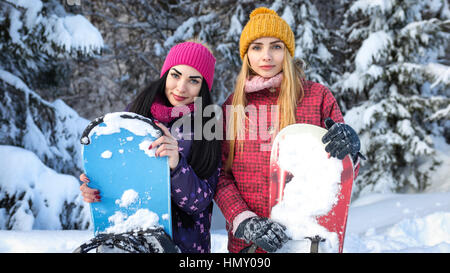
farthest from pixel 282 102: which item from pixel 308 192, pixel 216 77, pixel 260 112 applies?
pixel 216 77

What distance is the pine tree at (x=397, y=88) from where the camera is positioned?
5.38m

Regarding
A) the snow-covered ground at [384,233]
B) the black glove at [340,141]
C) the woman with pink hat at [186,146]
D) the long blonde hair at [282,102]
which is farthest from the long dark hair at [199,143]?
the snow-covered ground at [384,233]

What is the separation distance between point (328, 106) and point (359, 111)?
4884mm

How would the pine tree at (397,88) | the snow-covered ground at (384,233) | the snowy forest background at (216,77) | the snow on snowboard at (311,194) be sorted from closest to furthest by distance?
1. the snow on snowboard at (311,194)
2. the snow-covered ground at (384,233)
3. the snowy forest background at (216,77)
4. the pine tree at (397,88)

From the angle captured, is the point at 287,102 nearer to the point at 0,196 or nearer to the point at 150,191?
the point at 150,191

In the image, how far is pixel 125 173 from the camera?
141 cm

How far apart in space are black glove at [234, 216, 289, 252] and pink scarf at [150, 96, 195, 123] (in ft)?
2.33

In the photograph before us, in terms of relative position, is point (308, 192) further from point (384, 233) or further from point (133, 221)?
point (384, 233)

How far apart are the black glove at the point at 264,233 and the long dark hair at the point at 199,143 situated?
0.35 metres

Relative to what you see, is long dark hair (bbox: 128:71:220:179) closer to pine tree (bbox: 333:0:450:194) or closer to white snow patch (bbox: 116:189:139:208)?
white snow patch (bbox: 116:189:139:208)

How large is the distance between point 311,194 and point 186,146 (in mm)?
707

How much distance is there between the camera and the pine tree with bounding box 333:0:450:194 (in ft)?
17.7

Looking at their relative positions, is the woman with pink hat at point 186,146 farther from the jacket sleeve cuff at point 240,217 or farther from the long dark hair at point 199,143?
the jacket sleeve cuff at point 240,217

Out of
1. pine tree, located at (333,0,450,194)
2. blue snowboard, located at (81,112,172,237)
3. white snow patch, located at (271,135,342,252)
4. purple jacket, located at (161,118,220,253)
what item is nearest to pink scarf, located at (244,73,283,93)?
white snow patch, located at (271,135,342,252)
